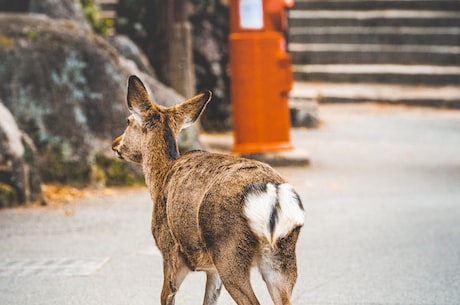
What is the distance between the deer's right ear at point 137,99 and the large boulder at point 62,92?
4767mm

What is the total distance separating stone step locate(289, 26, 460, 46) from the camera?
2105 centimetres

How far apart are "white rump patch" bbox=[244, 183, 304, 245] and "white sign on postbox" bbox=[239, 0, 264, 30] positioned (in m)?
7.67

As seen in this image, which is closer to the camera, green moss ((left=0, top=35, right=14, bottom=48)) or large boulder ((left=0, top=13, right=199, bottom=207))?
large boulder ((left=0, top=13, right=199, bottom=207))

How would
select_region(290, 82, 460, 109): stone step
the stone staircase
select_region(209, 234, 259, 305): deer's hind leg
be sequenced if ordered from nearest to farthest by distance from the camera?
select_region(209, 234, 259, 305): deer's hind leg
select_region(290, 82, 460, 109): stone step
the stone staircase

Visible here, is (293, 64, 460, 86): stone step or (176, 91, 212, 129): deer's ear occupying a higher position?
(176, 91, 212, 129): deer's ear

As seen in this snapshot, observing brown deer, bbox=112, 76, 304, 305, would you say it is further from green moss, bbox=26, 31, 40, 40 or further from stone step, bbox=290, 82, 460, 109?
stone step, bbox=290, 82, 460, 109

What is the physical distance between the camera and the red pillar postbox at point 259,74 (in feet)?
37.9

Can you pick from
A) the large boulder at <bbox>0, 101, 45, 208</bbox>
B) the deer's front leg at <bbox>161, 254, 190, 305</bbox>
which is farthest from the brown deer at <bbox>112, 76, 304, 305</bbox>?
the large boulder at <bbox>0, 101, 45, 208</bbox>

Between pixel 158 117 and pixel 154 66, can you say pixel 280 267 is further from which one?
pixel 154 66

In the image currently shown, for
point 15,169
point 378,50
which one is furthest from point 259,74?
point 378,50

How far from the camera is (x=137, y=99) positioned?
520 cm

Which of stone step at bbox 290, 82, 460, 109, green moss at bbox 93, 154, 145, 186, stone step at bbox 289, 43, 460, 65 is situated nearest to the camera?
green moss at bbox 93, 154, 145, 186

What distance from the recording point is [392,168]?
1164 cm

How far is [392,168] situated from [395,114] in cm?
593
